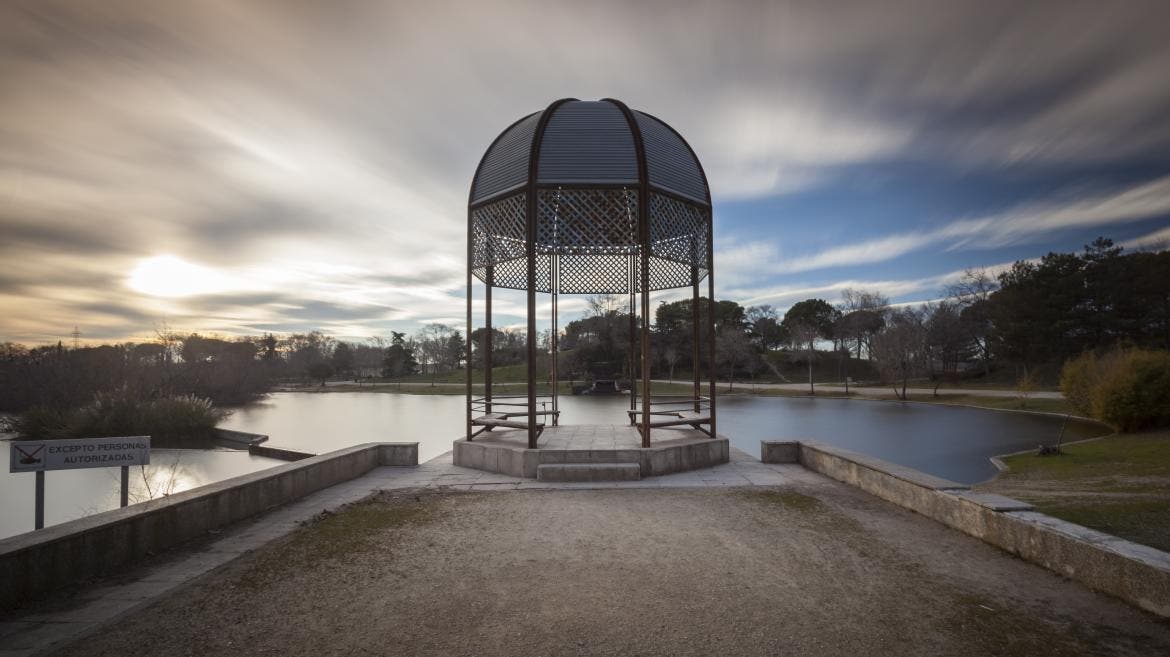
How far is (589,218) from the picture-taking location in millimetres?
7672

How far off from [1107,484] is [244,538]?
16739 mm

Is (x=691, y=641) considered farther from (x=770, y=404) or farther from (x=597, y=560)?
(x=770, y=404)

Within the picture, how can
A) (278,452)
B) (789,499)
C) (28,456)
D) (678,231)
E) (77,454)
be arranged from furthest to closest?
(278,452)
(678,231)
(789,499)
(77,454)
(28,456)

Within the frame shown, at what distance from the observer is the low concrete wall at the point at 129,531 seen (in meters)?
2.98

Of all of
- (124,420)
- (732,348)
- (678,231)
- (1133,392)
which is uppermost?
(678,231)

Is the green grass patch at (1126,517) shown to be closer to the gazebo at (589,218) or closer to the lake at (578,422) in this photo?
the lake at (578,422)

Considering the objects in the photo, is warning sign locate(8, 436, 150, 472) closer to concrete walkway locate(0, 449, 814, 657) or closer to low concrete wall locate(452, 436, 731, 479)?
concrete walkway locate(0, 449, 814, 657)

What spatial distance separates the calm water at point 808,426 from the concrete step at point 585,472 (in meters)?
10.3

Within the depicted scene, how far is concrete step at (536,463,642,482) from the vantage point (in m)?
6.25

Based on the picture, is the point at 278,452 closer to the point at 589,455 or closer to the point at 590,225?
the point at 590,225

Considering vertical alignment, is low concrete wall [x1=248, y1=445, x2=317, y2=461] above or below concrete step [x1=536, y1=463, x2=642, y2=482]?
below

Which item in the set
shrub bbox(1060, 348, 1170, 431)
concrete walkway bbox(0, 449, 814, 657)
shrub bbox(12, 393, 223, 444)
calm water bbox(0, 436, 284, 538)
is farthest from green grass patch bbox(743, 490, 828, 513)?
shrub bbox(1060, 348, 1170, 431)

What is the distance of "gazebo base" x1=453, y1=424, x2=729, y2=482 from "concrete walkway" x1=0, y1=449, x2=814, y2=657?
15 centimetres

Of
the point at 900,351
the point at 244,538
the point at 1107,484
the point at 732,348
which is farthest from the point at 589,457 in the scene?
the point at 732,348
